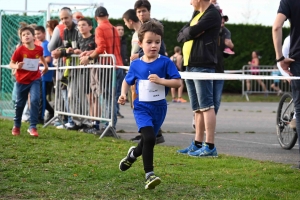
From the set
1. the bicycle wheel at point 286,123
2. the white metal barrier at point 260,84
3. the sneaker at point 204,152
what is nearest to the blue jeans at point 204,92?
the sneaker at point 204,152

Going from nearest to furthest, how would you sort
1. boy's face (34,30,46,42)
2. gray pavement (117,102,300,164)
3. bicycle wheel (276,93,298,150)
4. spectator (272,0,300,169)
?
spectator (272,0,300,169) → gray pavement (117,102,300,164) → bicycle wheel (276,93,298,150) → boy's face (34,30,46,42)

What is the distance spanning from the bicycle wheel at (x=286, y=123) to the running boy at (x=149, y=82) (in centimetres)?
386

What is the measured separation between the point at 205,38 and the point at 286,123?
2.33 metres

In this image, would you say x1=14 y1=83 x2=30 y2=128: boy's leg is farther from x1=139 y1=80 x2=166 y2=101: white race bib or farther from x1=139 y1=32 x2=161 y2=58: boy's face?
x1=139 y1=32 x2=161 y2=58: boy's face

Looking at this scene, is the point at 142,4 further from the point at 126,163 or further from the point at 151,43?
the point at 126,163

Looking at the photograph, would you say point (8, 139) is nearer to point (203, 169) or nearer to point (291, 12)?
point (203, 169)

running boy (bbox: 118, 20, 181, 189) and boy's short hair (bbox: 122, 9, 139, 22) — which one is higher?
boy's short hair (bbox: 122, 9, 139, 22)

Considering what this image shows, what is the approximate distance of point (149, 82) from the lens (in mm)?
7340

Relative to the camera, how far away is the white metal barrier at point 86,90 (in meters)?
11.9

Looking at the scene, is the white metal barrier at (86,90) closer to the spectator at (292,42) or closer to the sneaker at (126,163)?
the spectator at (292,42)

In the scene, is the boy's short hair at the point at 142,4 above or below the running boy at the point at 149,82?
above

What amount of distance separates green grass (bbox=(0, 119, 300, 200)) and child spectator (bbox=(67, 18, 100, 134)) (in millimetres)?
2439

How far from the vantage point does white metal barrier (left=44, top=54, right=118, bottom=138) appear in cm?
1191

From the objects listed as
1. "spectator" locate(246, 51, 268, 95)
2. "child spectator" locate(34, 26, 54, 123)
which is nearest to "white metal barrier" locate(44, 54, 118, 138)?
"child spectator" locate(34, 26, 54, 123)
